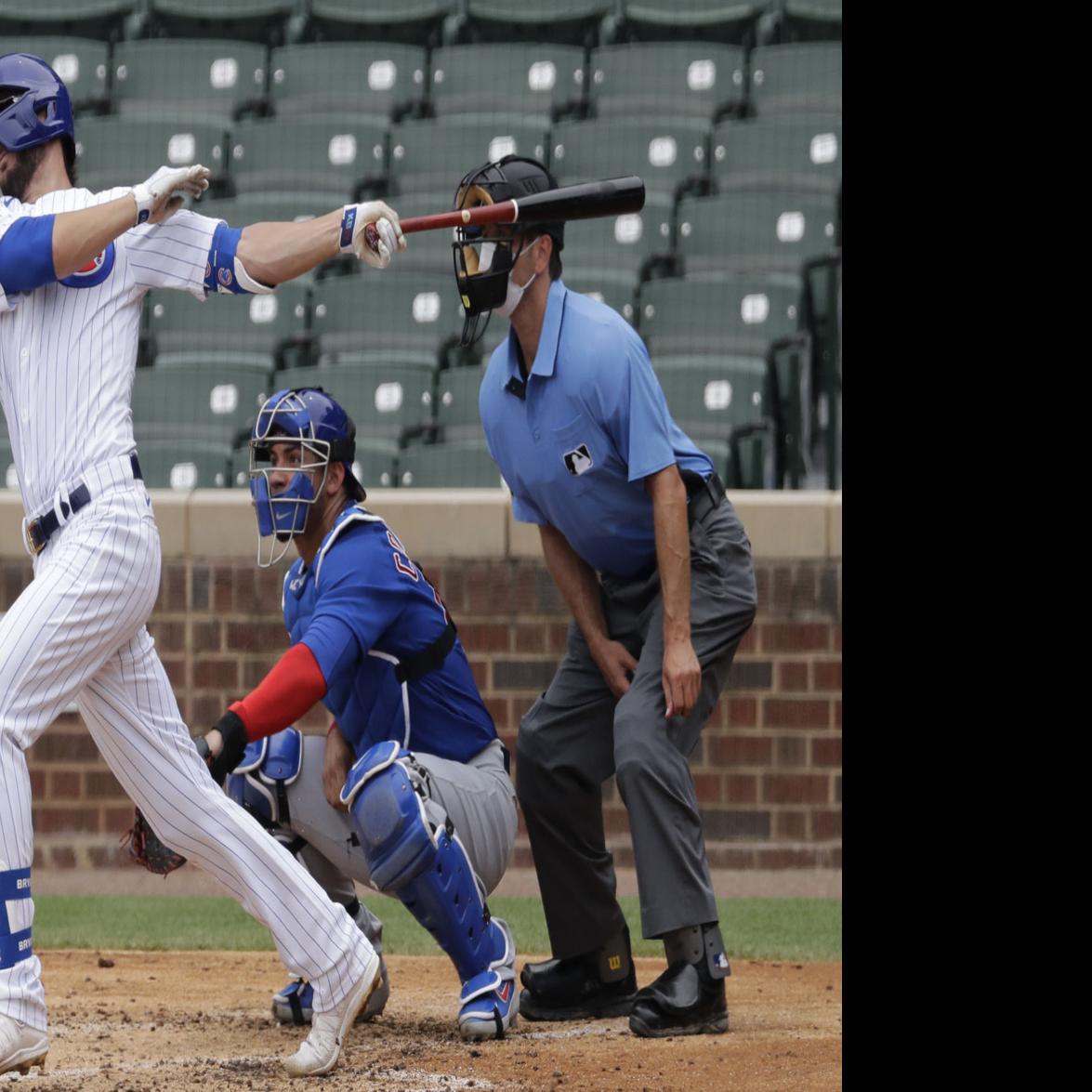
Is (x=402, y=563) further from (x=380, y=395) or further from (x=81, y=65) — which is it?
(x=81, y=65)

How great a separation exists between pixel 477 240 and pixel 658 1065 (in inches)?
69.3

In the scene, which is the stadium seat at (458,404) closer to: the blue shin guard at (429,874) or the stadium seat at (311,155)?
the stadium seat at (311,155)

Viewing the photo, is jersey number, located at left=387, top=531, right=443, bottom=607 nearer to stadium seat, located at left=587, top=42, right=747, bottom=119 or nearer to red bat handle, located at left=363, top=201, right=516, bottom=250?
red bat handle, located at left=363, top=201, right=516, bottom=250

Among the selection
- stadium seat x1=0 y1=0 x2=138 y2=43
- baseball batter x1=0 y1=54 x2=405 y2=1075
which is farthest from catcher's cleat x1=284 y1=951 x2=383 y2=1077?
stadium seat x1=0 y1=0 x2=138 y2=43

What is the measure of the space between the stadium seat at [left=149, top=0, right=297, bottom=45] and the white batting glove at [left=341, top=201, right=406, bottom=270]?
7.67m

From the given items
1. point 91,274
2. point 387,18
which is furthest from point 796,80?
point 91,274

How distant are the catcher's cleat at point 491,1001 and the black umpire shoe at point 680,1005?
26cm

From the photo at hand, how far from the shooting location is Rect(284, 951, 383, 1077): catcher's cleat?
3367mm

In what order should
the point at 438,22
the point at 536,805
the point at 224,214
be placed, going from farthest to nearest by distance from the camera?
the point at 438,22 → the point at 224,214 → the point at 536,805

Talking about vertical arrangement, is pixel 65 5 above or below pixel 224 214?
above

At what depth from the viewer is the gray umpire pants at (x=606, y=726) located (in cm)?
386

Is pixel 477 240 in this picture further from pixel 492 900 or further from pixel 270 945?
pixel 492 900
